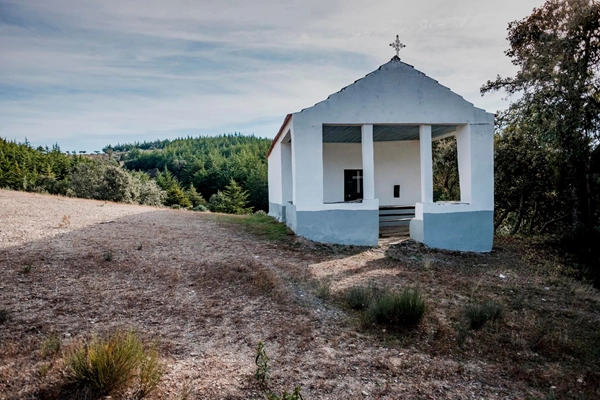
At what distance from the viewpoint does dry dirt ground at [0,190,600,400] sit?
11.9ft

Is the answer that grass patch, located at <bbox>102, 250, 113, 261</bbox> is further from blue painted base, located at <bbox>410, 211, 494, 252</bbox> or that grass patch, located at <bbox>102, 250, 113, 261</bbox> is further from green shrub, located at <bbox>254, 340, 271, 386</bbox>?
blue painted base, located at <bbox>410, 211, 494, 252</bbox>

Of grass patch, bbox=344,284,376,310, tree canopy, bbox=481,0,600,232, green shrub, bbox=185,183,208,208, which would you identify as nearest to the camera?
grass patch, bbox=344,284,376,310

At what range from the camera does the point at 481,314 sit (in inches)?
203

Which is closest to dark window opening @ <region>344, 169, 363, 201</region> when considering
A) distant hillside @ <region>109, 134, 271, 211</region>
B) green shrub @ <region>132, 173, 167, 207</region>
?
green shrub @ <region>132, 173, 167, 207</region>

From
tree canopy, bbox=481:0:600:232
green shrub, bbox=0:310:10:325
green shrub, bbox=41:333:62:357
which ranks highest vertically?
tree canopy, bbox=481:0:600:232

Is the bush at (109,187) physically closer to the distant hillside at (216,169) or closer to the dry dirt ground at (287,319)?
the distant hillside at (216,169)

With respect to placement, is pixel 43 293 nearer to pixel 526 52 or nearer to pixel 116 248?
pixel 116 248

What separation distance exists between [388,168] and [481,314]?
9830 mm

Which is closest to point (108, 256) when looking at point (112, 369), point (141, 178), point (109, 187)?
point (112, 369)

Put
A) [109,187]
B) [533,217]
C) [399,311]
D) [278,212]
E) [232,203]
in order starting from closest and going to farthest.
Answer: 1. [399,311]
2. [278,212]
3. [533,217]
4. [109,187]
5. [232,203]

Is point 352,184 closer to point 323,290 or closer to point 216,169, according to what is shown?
point 323,290

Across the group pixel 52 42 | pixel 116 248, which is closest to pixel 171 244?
pixel 116 248

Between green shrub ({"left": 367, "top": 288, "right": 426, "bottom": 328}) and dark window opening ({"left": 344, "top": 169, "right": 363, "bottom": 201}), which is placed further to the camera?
dark window opening ({"left": 344, "top": 169, "right": 363, "bottom": 201})

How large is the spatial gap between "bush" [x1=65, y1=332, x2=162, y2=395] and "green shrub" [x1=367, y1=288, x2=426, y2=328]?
3.04 meters
